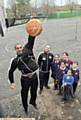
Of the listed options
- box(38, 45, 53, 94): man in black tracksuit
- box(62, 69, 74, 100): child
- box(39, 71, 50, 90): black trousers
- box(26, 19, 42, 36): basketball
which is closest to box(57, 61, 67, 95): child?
box(62, 69, 74, 100): child

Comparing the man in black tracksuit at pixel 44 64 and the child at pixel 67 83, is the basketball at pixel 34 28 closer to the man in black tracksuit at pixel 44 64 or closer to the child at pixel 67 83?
the child at pixel 67 83

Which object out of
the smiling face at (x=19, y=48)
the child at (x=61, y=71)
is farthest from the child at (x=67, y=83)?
the smiling face at (x=19, y=48)

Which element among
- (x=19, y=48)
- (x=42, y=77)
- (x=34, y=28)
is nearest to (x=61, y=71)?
(x=42, y=77)

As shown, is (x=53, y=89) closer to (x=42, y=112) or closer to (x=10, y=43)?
(x=42, y=112)

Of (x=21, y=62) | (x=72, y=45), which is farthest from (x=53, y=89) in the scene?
(x=72, y=45)

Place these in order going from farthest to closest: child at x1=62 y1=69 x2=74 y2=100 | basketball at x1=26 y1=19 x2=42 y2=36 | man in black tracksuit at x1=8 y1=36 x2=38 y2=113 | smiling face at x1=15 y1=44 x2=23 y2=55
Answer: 1. child at x1=62 y1=69 x2=74 y2=100
2. man in black tracksuit at x1=8 y1=36 x2=38 y2=113
3. smiling face at x1=15 y1=44 x2=23 y2=55
4. basketball at x1=26 y1=19 x2=42 y2=36

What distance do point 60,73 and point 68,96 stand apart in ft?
2.18

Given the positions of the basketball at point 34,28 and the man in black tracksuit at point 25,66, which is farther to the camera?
the man in black tracksuit at point 25,66

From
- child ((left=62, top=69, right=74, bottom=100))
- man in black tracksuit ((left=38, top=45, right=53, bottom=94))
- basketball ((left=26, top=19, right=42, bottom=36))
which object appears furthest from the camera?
man in black tracksuit ((left=38, top=45, right=53, bottom=94))

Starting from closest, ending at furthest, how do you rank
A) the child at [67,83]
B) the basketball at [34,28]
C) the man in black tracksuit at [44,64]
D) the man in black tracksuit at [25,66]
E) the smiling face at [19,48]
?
the basketball at [34,28], the smiling face at [19,48], the man in black tracksuit at [25,66], the child at [67,83], the man in black tracksuit at [44,64]

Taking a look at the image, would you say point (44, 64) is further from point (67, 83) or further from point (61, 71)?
point (67, 83)

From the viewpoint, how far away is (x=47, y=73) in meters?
11.6

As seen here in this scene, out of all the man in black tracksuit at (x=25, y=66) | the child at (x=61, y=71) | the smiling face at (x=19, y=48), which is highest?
the smiling face at (x=19, y=48)

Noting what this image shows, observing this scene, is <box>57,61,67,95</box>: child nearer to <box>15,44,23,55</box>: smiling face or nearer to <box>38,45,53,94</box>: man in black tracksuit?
<box>38,45,53,94</box>: man in black tracksuit
